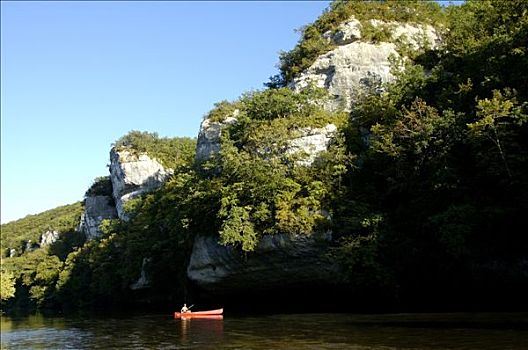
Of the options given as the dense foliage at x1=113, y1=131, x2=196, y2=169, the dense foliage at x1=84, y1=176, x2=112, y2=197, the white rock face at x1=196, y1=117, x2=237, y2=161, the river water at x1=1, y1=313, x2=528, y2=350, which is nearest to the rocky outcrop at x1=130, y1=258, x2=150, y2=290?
the white rock face at x1=196, y1=117, x2=237, y2=161

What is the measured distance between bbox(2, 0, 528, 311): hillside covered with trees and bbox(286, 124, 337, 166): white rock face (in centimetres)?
41

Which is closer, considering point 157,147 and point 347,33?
point 347,33

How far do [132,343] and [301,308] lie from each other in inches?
691

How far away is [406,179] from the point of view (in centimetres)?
2972

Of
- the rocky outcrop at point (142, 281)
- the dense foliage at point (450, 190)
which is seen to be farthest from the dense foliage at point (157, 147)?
the dense foliage at point (450, 190)

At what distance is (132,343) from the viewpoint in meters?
22.0

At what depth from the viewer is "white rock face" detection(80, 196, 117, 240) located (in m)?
78.4

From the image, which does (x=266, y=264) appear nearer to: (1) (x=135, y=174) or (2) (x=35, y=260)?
(1) (x=135, y=174)

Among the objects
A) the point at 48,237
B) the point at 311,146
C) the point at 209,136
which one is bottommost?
the point at 48,237

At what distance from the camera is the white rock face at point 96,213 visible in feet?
257

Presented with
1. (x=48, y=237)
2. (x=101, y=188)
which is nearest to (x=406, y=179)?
(x=101, y=188)

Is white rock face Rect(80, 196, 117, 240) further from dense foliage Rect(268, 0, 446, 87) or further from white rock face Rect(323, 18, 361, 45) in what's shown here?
white rock face Rect(323, 18, 361, 45)

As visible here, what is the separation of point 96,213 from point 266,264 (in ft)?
174

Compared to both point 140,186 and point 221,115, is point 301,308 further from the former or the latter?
point 140,186
